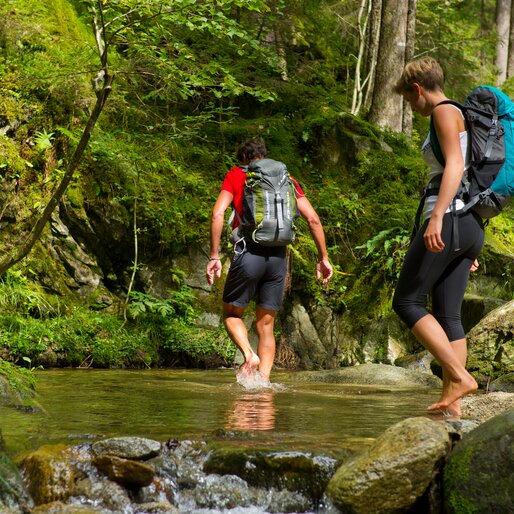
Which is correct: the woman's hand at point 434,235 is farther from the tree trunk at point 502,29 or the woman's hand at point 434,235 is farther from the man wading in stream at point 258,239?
the tree trunk at point 502,29

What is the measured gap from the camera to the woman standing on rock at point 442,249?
4.70m

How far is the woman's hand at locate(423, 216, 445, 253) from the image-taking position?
4684 millimetres

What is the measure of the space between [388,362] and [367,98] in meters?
9.26

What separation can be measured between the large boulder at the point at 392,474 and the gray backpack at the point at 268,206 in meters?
3.43

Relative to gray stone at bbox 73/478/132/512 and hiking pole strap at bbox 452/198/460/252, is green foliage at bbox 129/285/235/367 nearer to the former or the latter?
hiking pole strap at bbox 452/198/460/252

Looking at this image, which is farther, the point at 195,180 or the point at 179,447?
the point at 195,180

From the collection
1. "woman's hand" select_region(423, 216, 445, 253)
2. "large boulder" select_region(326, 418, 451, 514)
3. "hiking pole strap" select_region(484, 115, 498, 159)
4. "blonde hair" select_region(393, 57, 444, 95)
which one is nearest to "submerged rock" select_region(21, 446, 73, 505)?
"large boulder" select_region(326, 418, 451, 514)

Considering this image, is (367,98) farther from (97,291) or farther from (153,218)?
(97,291)

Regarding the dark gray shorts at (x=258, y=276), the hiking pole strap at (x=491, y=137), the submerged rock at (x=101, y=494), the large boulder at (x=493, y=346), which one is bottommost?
the submerged rock at (x=101, y=494)

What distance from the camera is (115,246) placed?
11.8 meters

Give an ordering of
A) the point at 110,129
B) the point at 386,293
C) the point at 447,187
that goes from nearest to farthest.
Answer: the point at 447,187, the point at 386,293, the point at 110,129

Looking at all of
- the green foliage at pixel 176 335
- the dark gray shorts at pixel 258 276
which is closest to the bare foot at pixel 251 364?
the dark gray shorts at pixel 258 276

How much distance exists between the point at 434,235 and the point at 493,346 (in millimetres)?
3948

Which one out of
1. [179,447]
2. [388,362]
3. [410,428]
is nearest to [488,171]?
[410,428]
